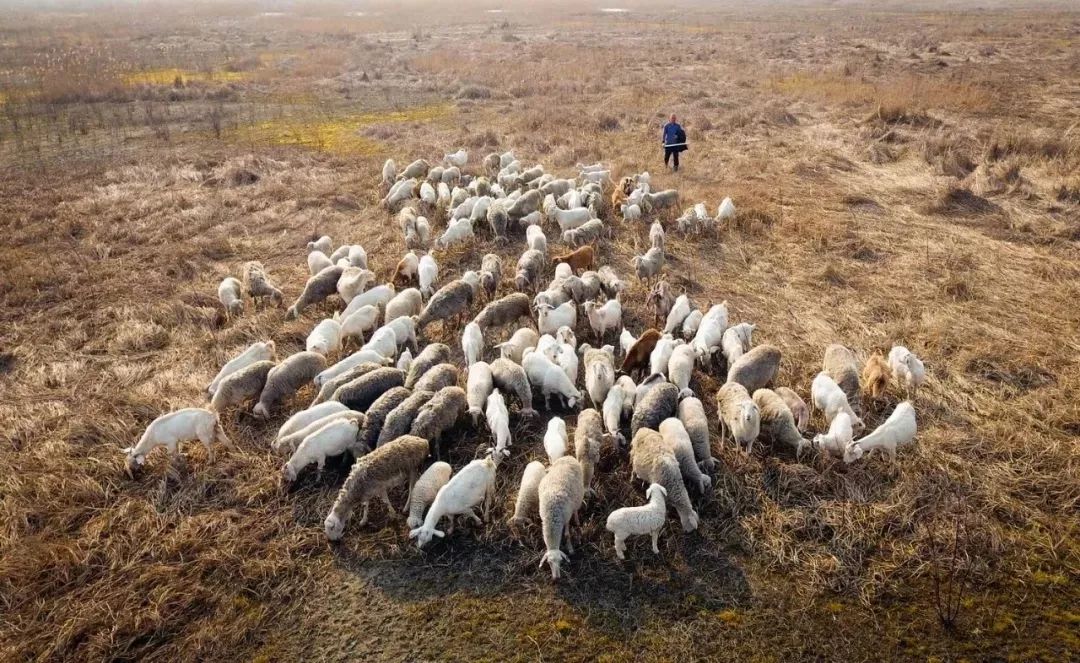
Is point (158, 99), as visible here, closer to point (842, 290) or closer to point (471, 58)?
point (471, 58)

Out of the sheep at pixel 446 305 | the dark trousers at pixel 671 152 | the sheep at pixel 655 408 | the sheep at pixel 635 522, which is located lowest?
the sheep at pixel 635 522

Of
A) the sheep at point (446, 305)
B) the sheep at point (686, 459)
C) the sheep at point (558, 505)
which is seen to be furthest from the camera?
the sheep at point (446, 305)

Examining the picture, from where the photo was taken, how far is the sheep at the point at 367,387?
7.62 m

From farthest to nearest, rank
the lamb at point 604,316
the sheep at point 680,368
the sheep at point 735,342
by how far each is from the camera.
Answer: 1. the lamb at point 604,316
2. the sheep at point 735,342
3. the sheep at point 680,368

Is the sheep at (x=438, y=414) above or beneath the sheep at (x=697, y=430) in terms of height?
above

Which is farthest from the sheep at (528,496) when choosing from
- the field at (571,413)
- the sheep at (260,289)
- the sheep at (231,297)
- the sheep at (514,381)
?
the sheep at (231,297)

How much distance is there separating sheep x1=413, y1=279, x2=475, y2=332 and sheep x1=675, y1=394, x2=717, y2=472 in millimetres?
4113

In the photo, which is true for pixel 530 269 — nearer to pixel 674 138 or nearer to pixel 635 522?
pixel 635 522

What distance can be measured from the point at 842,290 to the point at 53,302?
1369cm

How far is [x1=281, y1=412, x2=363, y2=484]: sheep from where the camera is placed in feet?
21.5

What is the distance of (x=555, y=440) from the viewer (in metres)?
6.79

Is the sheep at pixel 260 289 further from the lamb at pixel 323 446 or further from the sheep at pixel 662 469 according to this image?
the sheep at pixel 662 469

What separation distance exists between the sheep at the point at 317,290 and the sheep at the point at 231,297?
0.88 m

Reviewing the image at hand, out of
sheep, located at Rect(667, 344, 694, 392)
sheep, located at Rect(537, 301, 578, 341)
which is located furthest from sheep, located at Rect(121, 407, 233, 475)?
sheep, located at Rect(667, 344, 694, 392)
